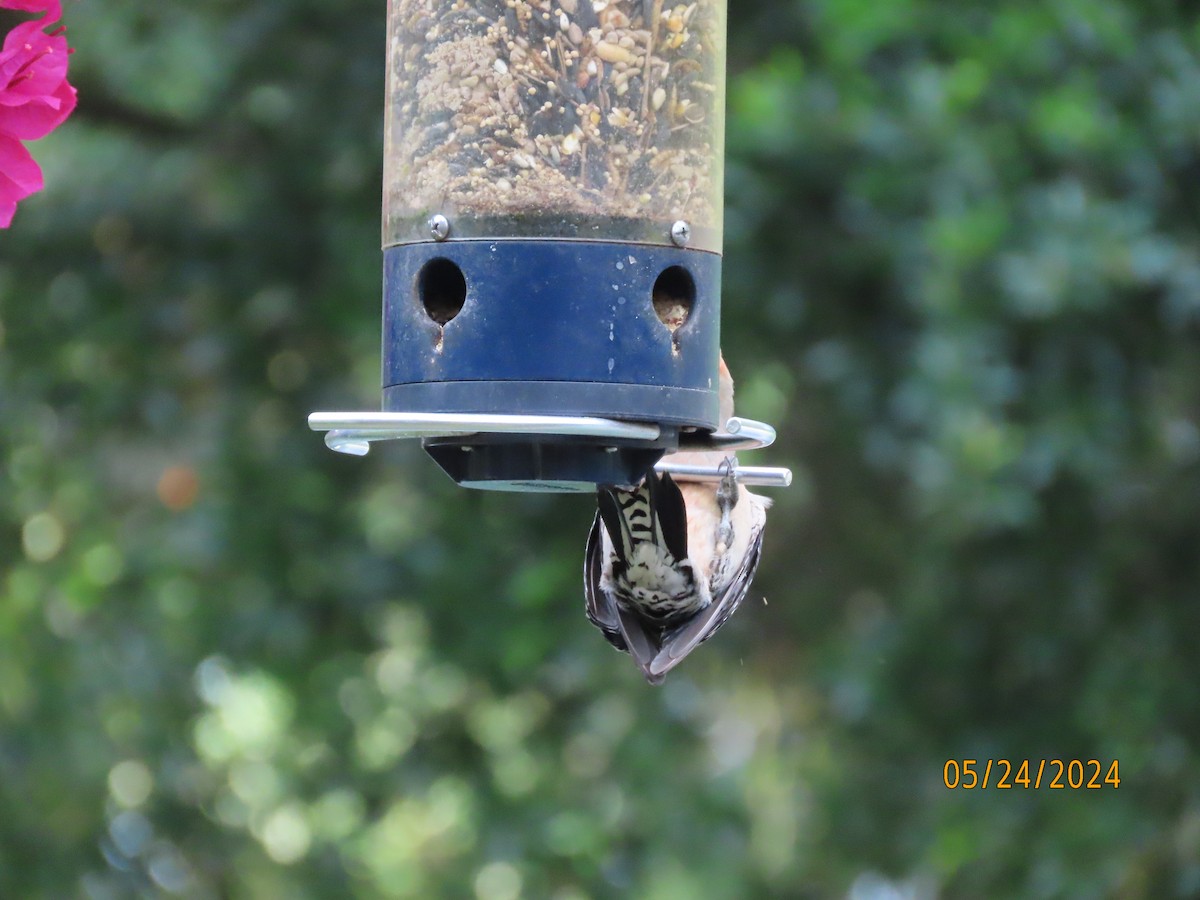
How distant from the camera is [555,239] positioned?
9.07 feet

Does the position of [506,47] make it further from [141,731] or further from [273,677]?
[141,731]

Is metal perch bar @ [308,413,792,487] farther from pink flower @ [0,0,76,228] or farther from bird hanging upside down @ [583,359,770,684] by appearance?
pink flower @ [0,0,76,228]

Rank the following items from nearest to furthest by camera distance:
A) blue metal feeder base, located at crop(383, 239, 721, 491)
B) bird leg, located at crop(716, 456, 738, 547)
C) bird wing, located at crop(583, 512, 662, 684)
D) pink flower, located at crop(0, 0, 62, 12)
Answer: pink flower, located at crop(0, 0, 62, 12), blue metal feeder base, located at crop(383, 239, 721, 491), bird wing, located at crop(583, 512, 662, 684), bird leg, located at crop(716, 456, 738, 547)

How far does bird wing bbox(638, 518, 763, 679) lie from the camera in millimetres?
3494

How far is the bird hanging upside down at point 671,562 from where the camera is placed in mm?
3346

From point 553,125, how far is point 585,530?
13.1ft

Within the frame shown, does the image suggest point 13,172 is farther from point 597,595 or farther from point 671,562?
point 597,595

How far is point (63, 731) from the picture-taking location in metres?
7.27

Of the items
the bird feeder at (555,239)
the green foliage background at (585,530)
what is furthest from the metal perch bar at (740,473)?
the green foliage background at (585,530)

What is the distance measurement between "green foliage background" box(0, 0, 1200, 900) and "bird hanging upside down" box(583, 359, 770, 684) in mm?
1655

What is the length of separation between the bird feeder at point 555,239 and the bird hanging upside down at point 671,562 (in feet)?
1.31

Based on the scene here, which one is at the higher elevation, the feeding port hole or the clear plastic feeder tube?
the clear plastic feeder tube

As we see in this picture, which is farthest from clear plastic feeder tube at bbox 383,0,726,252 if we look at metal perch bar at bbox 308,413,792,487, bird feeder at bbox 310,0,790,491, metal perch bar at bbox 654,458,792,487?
metal perch bar at bbox 654,458,792,487

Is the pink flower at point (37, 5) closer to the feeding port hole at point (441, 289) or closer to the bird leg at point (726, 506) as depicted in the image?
the feeding port hole at point (441, 289)
